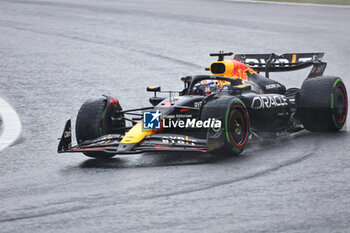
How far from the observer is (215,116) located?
8781mm

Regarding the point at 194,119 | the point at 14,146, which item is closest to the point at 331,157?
the point at 194,119

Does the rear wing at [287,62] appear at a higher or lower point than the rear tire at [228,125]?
higher

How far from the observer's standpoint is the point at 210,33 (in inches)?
848

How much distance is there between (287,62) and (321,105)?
6.13ft

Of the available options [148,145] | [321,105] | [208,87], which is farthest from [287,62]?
[148,145]

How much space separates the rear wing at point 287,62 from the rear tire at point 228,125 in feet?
9.91

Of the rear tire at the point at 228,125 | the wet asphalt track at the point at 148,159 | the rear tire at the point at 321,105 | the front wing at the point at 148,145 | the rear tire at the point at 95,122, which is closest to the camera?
the wet asphalt track at the point at 148,159

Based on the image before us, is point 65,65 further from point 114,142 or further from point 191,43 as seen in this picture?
point 114,142

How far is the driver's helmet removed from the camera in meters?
10.1

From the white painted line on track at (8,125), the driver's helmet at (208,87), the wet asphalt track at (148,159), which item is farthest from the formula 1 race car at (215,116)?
the white painted line on track at (8,125)

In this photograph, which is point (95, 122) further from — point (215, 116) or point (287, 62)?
point (287, 62)

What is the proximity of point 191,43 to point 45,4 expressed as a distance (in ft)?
31.5

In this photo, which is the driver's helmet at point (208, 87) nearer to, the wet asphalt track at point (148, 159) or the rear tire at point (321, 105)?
the wet asphalt track at point (148, 159)

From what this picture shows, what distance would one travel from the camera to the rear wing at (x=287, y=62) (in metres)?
11.8
